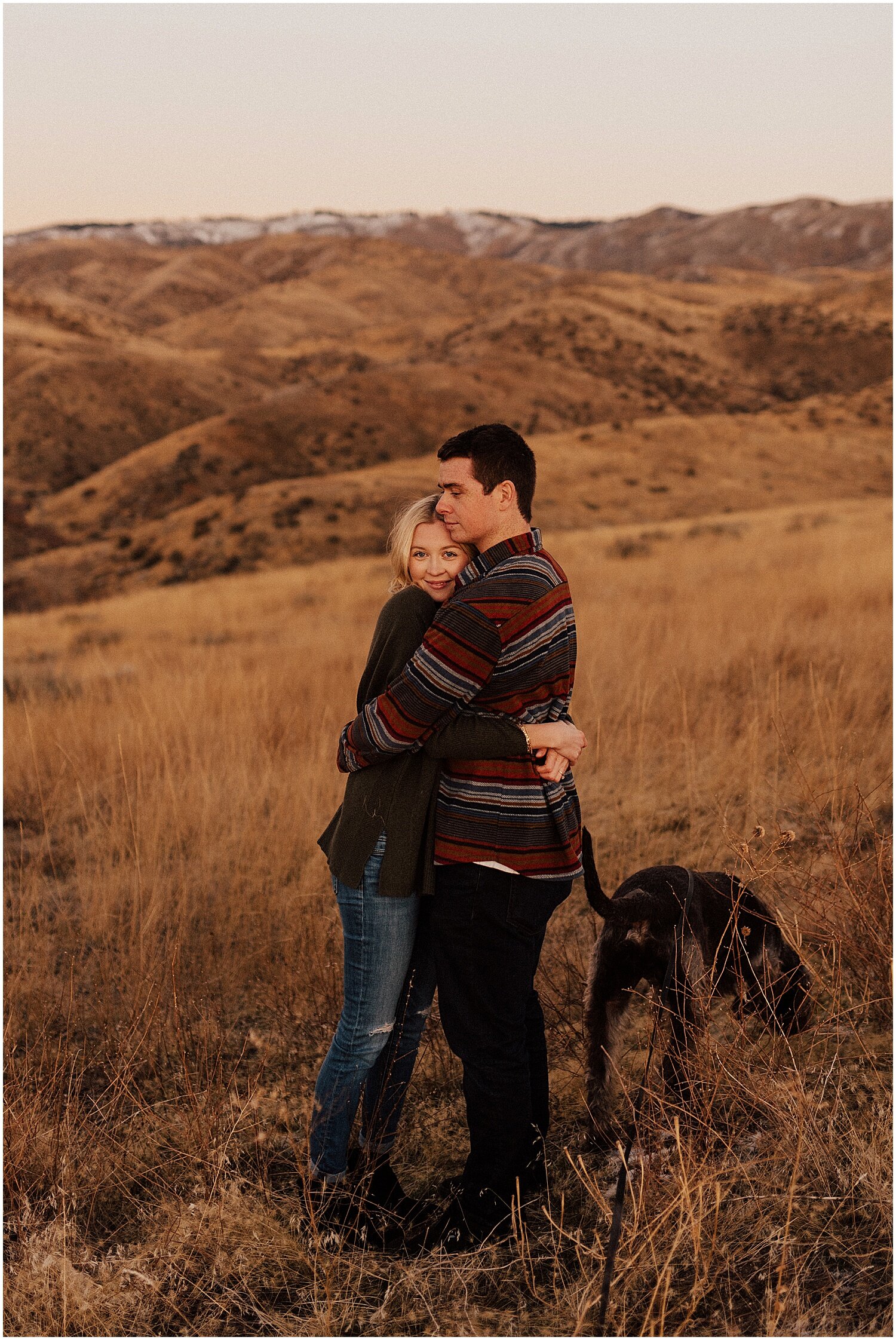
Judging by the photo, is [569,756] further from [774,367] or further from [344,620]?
[774,367]

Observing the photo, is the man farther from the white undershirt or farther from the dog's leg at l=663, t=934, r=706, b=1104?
the dog's leg at l=663, t=934, r=706, b=1104

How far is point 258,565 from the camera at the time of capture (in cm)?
2581

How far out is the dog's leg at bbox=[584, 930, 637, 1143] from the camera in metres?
2.80

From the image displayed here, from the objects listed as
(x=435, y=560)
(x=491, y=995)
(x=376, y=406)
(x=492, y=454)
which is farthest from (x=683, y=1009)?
(x=376, y=406)

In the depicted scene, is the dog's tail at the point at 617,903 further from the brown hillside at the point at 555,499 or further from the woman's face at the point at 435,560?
the brown hillside at the point at 555,499

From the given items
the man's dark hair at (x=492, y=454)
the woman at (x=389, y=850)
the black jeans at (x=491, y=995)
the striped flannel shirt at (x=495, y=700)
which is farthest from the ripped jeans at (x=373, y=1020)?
the man's dark hair at (x=492, y=454)

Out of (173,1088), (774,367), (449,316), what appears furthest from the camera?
(449,316)

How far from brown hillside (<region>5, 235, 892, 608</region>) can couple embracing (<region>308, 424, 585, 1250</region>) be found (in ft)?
77.8

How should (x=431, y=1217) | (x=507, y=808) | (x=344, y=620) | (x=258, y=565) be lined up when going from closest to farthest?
(x=507, y=808) < (x=431, y=1217) < (x=344, y=620) < (x=258, y=565)

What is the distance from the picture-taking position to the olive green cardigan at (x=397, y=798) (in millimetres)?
2465

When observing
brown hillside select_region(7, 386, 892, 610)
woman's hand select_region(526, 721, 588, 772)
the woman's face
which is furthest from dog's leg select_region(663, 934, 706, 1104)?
brown hillside select_region(7, 386, 892, 610)

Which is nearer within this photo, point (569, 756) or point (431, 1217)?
point (569, 756)

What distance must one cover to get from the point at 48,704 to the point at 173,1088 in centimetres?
617

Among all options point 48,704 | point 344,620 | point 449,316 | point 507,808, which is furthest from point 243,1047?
point 449,316
